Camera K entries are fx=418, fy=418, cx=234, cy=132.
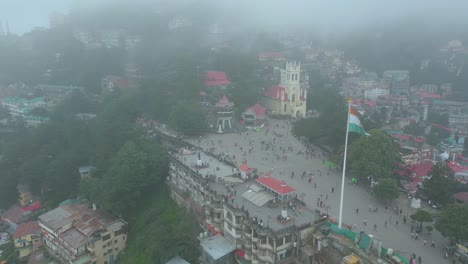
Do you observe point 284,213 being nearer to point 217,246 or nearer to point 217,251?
point 217,251

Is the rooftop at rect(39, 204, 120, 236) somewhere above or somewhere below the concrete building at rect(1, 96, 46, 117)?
below

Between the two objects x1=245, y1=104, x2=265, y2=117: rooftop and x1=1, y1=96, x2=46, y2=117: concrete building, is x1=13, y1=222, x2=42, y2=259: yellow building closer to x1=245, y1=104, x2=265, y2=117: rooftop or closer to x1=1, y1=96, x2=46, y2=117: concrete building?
x1=245, y1=104, x2=265, y2=117: rooftop

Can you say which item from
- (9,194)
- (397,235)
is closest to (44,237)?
(9,194)

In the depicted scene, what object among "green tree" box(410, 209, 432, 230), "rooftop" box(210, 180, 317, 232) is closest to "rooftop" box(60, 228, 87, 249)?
"rooftop" box(210, 180, 317, 232)

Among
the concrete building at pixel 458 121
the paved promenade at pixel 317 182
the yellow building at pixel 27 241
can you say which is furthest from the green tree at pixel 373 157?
the concrete building at pixel 458 121

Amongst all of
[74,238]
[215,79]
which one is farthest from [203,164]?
[215,79]

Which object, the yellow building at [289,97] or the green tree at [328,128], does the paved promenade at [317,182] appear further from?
the yellow building at [289,97]
